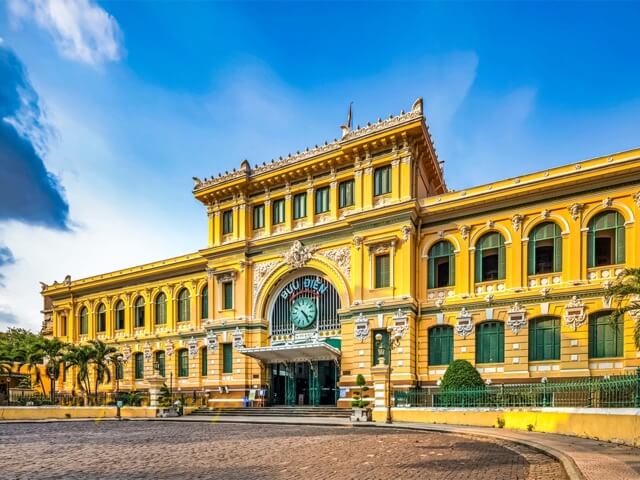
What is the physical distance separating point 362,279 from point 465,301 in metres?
6.04

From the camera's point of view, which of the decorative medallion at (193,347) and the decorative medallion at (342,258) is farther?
the decorative medallion at (193,347)

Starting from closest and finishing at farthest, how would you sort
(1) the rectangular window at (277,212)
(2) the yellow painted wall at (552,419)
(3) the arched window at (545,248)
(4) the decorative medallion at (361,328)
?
(2) the yellow painted wall at (552,419), (3) the arched window at (545,248), (4) the decorative medallion at (361,328), (1) the rectangular window at (277,212)

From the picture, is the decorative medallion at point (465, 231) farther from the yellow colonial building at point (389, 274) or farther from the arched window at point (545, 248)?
the arched window at point (545, 248)

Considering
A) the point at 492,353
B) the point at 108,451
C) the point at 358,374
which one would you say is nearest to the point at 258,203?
the point at 358,374

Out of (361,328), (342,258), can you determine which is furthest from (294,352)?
(342,258)

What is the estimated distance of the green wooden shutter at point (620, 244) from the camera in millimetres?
26469

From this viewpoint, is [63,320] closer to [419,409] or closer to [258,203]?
[258,203]

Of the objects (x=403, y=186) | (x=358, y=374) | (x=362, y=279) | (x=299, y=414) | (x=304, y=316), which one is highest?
(x=403, y=186)

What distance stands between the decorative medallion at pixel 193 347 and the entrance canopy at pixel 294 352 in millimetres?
6525

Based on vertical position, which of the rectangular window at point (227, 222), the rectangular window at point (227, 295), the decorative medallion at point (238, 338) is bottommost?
the decorative medallion at point (238, 338)

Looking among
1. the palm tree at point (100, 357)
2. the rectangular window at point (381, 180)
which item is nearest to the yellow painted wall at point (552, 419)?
the rectangular window at point (381, 180)

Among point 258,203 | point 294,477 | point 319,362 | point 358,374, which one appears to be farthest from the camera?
point 258,203

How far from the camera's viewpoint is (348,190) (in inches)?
1395

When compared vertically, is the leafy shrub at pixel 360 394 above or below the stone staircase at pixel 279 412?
above
